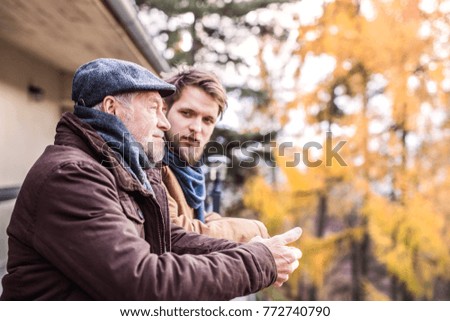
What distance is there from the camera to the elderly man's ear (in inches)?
51.6

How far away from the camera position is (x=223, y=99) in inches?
81.3

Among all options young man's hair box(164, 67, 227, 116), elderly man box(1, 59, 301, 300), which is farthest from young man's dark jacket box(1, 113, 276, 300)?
young man's hair box(164, 67, 227, 116)

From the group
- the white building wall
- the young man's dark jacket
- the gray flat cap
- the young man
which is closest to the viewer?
the young man's dark jacket

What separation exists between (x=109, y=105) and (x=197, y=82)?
0.73 metres

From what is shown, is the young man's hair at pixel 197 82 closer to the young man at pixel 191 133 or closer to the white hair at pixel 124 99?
the young man at pixel 191 133

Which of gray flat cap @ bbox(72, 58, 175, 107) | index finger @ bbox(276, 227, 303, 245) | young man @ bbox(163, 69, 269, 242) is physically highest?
gray flat cap @ bbox(72, 58, 175, 107)

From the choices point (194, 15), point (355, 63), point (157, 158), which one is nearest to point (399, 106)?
point (355, 63)

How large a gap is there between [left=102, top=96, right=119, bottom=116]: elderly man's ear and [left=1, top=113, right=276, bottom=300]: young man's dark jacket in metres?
0.09

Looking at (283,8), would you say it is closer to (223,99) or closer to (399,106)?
(399,106)

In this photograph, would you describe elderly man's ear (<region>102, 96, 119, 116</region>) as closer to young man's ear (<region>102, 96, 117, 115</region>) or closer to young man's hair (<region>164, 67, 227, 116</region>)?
young man's ear (<region>102, 96, 117, 115</region>)

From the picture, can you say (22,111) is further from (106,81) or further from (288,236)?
(288,236)

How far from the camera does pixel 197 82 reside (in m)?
2.00

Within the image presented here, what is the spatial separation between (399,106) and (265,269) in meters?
8.54

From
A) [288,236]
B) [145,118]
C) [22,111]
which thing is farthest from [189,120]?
[22,111]
